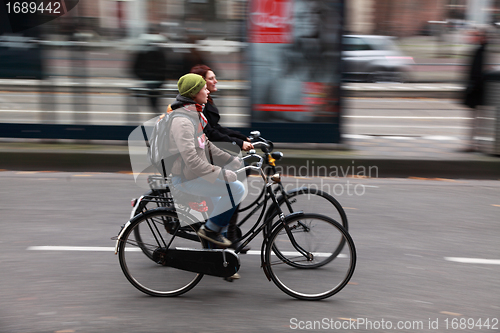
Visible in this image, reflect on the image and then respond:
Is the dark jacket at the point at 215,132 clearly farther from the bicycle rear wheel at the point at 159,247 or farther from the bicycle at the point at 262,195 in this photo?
the bicycle rear wheel at the point at 159,247

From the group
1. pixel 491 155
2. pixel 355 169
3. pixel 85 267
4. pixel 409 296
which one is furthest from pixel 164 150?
pixel 491 155

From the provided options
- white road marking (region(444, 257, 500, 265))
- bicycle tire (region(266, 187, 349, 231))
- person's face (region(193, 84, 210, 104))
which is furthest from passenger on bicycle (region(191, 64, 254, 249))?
white road marking (region(444, 257, 500, 265))

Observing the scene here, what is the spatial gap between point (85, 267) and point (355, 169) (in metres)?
4.46

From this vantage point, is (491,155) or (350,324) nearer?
(350,324)

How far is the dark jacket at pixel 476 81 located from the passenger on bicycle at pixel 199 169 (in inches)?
218

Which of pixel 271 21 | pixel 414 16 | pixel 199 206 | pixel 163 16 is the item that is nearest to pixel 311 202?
pixel 199 206

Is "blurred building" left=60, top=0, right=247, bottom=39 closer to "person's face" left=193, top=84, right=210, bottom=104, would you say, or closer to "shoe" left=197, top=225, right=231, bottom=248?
"person's face" left=193, top=84, right=210, bottom=104

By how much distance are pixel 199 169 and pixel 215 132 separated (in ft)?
2.86

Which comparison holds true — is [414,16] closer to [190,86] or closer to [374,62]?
[374,62]

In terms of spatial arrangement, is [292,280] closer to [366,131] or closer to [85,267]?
[85,267]

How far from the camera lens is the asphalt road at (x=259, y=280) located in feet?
11.4

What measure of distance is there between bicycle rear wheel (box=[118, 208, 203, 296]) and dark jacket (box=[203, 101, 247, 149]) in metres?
0.90

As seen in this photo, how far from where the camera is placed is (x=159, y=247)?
A: 3.87 meters

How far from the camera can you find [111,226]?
5395 millimetres
